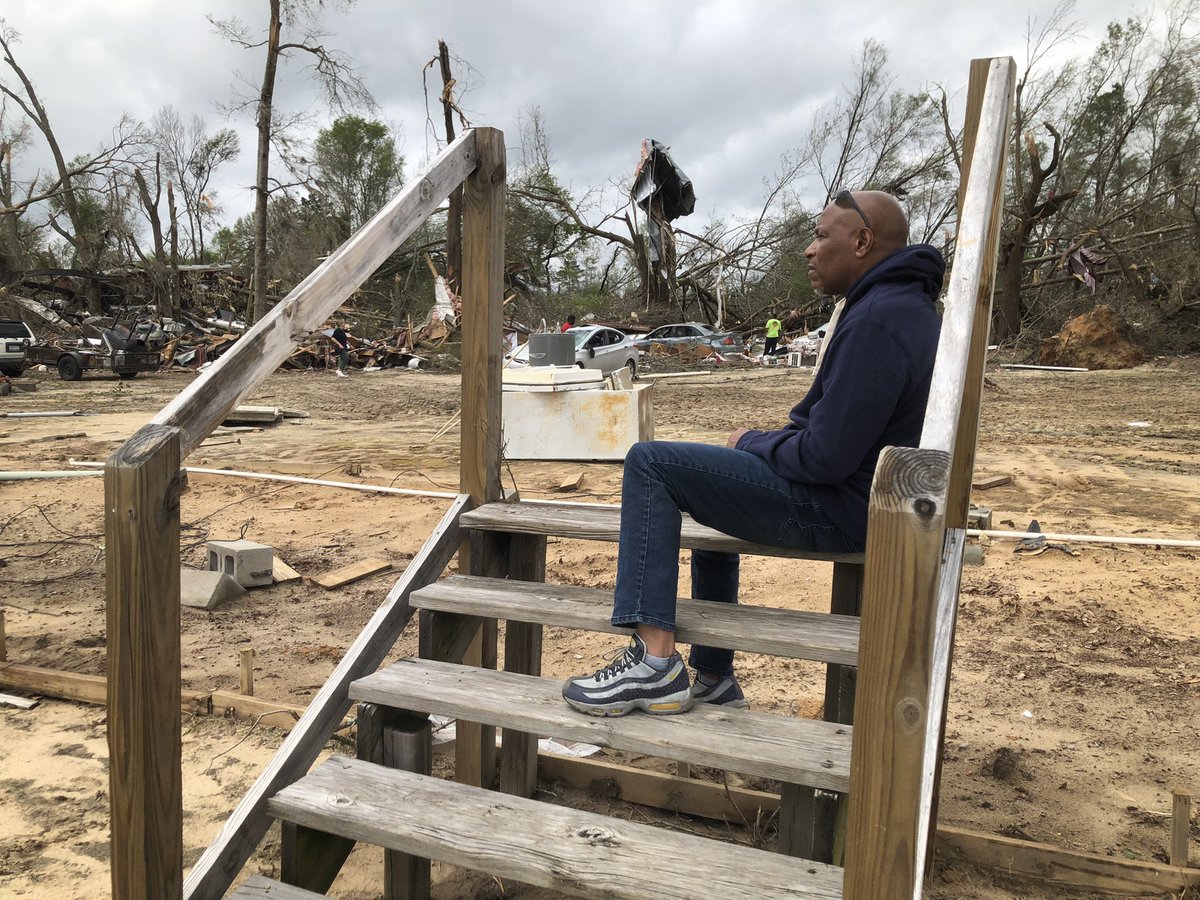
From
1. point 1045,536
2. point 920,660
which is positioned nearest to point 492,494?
point 920,660

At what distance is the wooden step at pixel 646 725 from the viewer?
1.80 m

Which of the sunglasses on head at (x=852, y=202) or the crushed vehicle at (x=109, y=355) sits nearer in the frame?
the sunglasses on head at (x=852, y=202)

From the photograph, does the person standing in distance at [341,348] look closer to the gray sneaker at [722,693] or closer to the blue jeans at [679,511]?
the gray sneaker at [722,693]

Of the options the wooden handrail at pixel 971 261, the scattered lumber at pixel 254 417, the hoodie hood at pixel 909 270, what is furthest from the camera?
the scattered lumber at pixel 254 417

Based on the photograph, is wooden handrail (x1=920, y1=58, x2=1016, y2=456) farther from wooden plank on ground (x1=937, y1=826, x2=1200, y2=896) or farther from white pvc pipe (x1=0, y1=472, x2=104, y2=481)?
white pvc pipe (x1=0, y1=472, x2=104, y2=481)

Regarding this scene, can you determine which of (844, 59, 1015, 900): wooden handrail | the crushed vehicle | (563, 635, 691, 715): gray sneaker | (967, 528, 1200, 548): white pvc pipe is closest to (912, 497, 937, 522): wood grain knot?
(844, 59, 1015, 900): wooden handrail

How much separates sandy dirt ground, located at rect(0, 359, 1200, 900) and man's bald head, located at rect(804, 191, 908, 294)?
1786 mm

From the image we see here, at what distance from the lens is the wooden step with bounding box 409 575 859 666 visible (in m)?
2.02

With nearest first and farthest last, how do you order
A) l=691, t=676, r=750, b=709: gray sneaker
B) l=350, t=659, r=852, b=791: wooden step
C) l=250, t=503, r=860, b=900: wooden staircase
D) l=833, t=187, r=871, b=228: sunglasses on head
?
l=250, t=503, r=860, b=900: wooden staircase, l=350, t=659, r=852, b=791: wooden step, l=833, t=187, r=871, b=228: sunglasses on head, l=691, t=676, r=750, b=709: gray sneaker

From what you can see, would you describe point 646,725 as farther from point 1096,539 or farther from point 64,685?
point 1096,539

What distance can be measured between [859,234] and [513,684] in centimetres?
142

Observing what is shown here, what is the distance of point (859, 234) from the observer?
2170 mm

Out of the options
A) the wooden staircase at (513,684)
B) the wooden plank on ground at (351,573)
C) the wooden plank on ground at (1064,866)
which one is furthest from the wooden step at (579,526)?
the wooden plank on ground at (351,573)

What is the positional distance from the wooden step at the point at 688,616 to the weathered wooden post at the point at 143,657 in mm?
869
